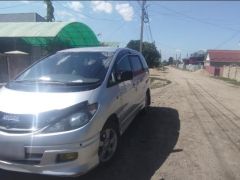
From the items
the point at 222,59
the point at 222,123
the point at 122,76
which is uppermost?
the point at 122,76

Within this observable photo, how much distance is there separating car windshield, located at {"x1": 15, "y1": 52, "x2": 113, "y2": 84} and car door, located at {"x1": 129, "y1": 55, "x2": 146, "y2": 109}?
1.23 metres

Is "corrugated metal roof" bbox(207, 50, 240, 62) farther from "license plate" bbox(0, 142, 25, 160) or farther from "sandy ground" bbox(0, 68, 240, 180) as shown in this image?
"license plate" bbox(0, 142, 25, 160)

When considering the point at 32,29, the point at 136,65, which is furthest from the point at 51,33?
the point at 136,65

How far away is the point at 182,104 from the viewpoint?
11.2m

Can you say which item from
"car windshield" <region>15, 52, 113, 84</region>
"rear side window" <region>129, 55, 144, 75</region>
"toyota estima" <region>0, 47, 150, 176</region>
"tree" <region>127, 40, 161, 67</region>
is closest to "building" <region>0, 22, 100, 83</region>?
"rear side window" <region>129, 55, 144, 75</region>

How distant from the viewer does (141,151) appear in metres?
5.51

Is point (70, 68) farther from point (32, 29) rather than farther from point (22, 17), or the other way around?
point (22, 17)

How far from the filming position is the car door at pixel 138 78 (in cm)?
662

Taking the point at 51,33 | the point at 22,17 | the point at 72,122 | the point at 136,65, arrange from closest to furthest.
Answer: the point at 72,122, the point at 136,65, the point at 51,33, the point at 22,17

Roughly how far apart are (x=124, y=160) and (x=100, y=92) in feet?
4.28

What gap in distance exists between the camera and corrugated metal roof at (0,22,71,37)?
23.0m

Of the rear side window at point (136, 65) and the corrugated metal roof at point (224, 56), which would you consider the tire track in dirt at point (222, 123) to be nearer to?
the rear side window at point (136, 65)

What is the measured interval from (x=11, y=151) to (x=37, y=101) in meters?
0.70

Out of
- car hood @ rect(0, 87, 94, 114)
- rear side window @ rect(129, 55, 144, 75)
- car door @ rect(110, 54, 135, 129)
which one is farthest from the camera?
rear side window @ rect(129, 55, 144, 75)
